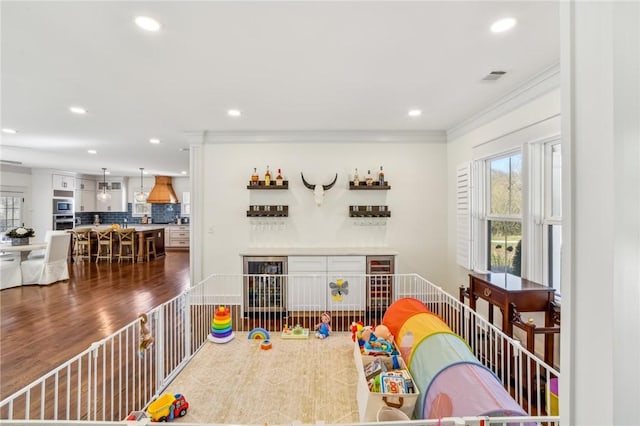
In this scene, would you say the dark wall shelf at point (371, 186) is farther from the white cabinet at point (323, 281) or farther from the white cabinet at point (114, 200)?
the white cabinet at point (114, 200)

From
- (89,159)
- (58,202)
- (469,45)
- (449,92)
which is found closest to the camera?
(469,45)

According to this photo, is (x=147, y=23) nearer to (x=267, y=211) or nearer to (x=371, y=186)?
(x=267, y=211)

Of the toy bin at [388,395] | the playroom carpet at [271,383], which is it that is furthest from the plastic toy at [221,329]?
the toy bin at [388,395]

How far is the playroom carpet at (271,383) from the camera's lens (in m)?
1.87

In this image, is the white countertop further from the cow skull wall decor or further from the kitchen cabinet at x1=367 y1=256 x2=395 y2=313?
the cow skull wall decor

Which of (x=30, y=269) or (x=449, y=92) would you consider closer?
(x=449, y=92)

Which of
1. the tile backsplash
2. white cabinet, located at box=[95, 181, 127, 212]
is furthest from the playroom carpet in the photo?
white cabinet, located at box=[95, 181, 127, 212]

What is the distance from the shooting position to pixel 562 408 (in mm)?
546

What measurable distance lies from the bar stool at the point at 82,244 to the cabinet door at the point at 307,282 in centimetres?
669

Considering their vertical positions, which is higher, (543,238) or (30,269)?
(543,238)

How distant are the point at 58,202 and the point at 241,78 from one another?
882cm

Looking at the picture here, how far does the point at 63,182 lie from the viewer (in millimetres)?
8602

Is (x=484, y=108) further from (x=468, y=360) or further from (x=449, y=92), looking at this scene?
(x=468, y=360)

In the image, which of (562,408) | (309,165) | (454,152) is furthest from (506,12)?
(309,165)
